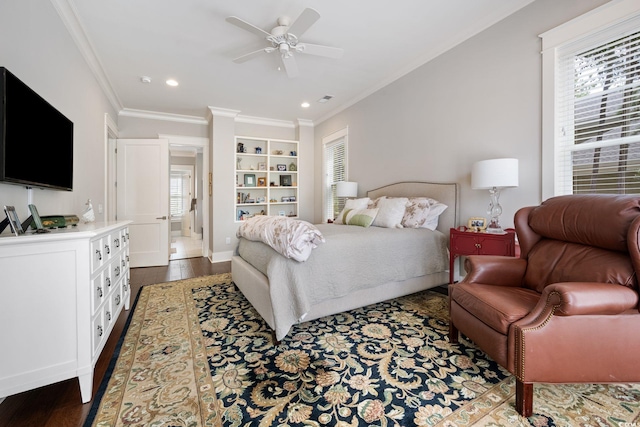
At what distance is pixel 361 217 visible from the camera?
3402mm

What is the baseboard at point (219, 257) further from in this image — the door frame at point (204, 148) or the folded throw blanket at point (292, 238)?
the folded throw blanket at point (292, 238)

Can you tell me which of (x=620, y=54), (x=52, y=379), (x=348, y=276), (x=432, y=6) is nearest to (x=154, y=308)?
(x=52, y=379)

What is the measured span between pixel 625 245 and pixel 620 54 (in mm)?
1503

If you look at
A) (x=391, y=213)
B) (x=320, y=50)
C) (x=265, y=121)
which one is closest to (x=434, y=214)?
(x=391, y=213)

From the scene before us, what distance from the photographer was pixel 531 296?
5.42 feet

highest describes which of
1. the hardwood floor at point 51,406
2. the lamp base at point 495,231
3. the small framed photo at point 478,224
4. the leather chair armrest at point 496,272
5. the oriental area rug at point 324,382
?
the small framed photo at point 478,224

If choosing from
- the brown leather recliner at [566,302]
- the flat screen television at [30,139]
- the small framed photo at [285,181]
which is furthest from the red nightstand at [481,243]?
the small framed photo at [285,181]

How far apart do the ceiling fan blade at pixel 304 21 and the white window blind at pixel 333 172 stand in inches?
104

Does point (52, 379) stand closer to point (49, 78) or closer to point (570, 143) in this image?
point (49, 78)

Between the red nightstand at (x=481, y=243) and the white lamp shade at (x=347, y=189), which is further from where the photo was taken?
the white lamp shade at (x=347, y=189)

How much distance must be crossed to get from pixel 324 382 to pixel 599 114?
9.14 ft

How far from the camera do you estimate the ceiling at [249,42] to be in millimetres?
2352

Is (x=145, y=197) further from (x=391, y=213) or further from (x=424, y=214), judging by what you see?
(x=424, y=214)

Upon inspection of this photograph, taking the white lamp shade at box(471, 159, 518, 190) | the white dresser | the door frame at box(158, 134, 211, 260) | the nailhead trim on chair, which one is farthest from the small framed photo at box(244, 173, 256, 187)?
the nailhead trim on chair
